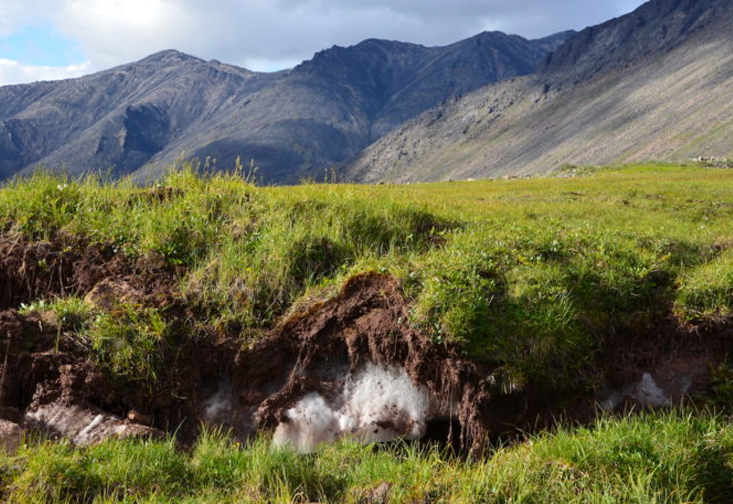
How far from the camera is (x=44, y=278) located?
923cm

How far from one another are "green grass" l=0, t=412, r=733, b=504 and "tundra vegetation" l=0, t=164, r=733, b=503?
0.02 m

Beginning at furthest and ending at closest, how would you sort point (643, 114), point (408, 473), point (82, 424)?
point (643, 114)
point (82, 424)
point (408, 473)

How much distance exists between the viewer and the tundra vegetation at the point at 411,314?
17.9 feet

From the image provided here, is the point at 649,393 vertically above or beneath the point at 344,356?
beneath

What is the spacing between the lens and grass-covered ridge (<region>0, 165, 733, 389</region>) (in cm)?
754

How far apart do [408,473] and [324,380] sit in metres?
2.41

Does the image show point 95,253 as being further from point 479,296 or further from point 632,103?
point 632,103

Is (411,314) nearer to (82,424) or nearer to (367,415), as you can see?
(367,415)

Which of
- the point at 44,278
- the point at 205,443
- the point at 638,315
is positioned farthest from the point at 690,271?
the point at 44,278

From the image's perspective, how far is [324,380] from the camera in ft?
25.9

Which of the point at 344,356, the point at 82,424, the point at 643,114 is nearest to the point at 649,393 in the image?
the point at 344,356

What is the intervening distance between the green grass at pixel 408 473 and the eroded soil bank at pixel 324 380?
0.88 meters

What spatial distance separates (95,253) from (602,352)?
24.7 feet

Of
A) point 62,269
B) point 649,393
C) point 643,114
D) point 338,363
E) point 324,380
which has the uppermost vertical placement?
point 643,114
